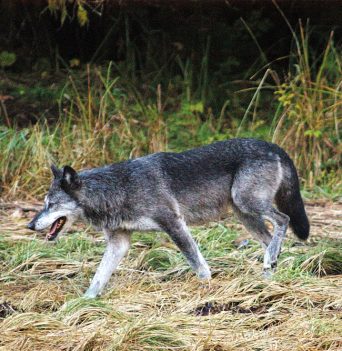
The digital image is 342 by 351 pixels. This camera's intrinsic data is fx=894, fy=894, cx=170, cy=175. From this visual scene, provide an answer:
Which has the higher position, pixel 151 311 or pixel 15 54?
pixel 151 311

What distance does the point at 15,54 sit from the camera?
45.7 feet

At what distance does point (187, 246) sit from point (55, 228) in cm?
109

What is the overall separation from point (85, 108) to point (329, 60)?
3.33 meters

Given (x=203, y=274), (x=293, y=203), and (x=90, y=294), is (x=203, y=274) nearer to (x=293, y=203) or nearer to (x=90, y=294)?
(x=90, y=294)

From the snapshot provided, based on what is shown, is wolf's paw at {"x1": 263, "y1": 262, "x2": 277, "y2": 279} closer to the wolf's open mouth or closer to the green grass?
the green grass

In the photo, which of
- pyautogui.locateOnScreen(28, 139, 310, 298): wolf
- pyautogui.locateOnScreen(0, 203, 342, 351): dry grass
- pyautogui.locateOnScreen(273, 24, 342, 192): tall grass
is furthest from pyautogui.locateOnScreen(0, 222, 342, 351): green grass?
pyautogui.locateOnScreen(273, 24, 342, 192): tall grass

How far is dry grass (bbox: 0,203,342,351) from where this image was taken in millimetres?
5672

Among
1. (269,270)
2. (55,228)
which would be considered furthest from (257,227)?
(55,228)

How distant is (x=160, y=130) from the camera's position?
11.4 metres

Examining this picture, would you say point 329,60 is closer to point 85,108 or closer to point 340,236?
point 85,108

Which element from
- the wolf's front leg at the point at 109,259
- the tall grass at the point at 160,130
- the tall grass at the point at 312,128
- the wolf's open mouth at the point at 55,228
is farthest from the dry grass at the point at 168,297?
the tall grass at the point at 312,128

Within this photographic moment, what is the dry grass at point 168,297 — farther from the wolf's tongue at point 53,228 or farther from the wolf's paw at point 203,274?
the wolf's tongue at point 53,228

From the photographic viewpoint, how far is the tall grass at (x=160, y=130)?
34.6 feet

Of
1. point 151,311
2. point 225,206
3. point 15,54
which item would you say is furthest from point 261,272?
point 15,54
